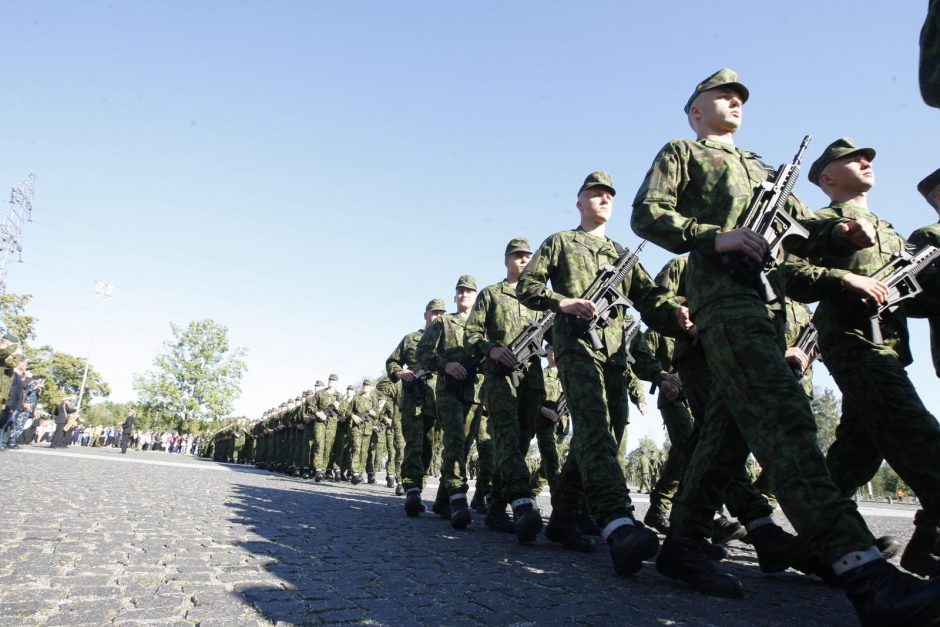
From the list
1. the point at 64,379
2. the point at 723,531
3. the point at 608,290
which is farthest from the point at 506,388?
the point at 64,379

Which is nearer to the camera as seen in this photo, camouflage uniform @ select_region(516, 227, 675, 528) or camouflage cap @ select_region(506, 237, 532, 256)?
camouflage uniform @ select_region(516, 227, 675, 528)

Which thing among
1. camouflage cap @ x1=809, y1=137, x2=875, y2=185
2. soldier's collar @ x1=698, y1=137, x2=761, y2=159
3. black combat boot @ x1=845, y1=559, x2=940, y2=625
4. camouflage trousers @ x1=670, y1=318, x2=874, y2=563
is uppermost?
camouflage cap @ x1=809, y1=137, x2=875, y2=185

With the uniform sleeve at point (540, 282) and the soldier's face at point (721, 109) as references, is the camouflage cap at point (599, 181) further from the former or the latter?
the soldier's face at point (721, 109)

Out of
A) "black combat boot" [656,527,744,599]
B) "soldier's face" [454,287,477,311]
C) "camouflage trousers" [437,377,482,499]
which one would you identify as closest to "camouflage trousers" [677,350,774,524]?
"black combat boot" [656,527,744,599]

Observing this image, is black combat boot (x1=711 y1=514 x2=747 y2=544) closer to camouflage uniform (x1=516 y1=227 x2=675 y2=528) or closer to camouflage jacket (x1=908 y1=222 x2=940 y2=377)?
camouflage uniform (x1=516 y1=227 x2=675 y2=528)

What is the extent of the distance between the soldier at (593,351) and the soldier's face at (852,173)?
4.42ft

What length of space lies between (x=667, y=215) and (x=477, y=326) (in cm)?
329

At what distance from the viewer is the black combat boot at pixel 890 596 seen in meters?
2.02

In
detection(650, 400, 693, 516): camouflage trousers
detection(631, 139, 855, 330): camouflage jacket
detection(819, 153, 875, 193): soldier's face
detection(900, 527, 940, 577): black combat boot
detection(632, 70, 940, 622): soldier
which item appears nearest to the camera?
detection(632, 70, 940, 622): soldier

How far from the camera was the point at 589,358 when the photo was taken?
165 inches

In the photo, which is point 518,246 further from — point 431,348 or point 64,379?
point 64,379

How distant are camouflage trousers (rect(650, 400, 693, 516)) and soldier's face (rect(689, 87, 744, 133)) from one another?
136 inches

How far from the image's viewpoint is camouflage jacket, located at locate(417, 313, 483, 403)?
6676 millimetres

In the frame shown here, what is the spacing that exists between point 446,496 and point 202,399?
4848cm
